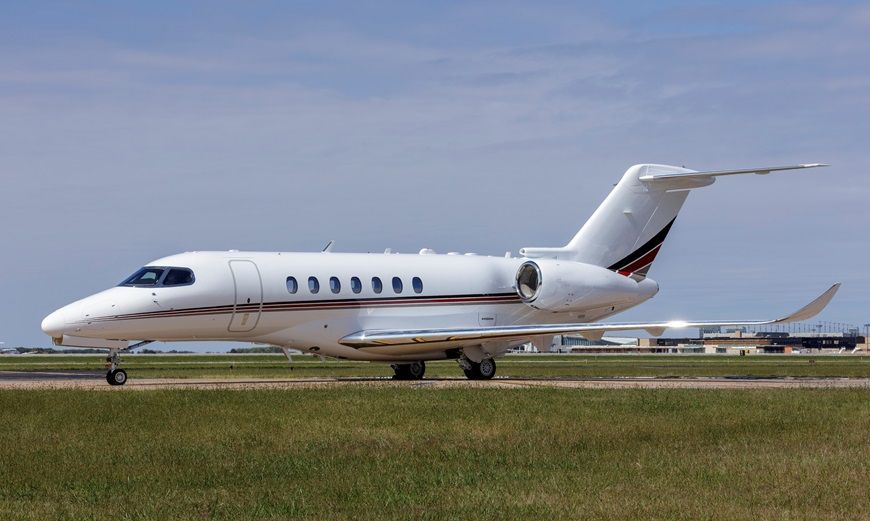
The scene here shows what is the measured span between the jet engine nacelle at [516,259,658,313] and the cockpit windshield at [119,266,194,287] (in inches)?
416

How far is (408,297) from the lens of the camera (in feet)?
114

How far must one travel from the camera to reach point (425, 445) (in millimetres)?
17469

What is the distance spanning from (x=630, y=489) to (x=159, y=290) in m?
18.9

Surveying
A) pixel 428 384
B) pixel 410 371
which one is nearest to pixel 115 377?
pixel 428 384

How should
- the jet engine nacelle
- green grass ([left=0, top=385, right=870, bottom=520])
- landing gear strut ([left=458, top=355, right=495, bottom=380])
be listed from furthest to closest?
the jet engine nacelle
landing gear strut ([left=458, top=355, right=495, bottom=380])
green grass ([left=0, top=385, right=870, bottom=520])

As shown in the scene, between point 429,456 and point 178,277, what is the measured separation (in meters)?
15.7

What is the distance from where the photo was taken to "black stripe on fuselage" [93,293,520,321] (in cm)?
3009

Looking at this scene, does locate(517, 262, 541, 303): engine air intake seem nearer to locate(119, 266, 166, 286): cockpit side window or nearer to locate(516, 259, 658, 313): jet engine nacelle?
locate(516, 259, 658, 313): jet engine nacelle

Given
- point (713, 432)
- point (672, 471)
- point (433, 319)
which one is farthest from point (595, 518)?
point (433, 319)

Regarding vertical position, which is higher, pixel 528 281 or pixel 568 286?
pixel 528 281

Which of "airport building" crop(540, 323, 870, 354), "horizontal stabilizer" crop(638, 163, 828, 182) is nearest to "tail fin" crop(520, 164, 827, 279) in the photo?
"horizontal stabilizer" crop(638, 163, 828, 182)

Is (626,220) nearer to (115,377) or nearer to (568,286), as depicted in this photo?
(568,286)

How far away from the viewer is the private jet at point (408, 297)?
1187 inches

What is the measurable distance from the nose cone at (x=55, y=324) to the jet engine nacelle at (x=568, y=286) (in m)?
13.5
